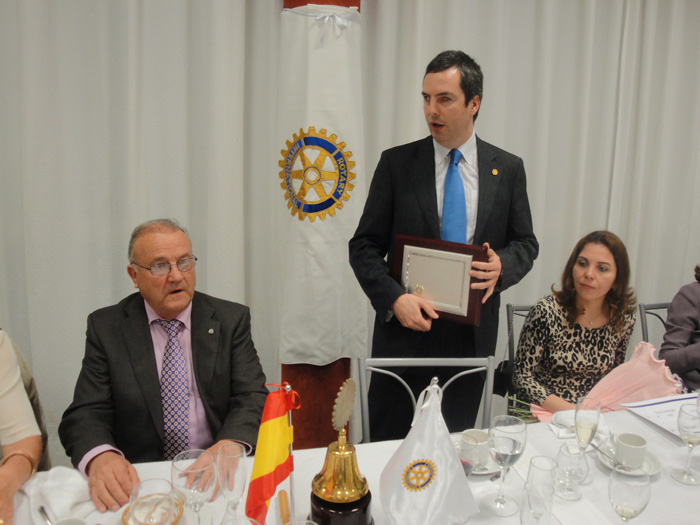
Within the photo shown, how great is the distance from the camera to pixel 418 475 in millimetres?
1133

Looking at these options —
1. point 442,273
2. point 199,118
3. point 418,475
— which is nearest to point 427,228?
point 442,273

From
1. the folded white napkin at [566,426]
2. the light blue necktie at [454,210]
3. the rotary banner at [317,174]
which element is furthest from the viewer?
the rotary banner at [317,174]

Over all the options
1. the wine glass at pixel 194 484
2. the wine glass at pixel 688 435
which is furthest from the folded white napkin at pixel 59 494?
the wine glass at pixel 688 435

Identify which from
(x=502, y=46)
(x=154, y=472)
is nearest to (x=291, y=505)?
(x=154, y=472)

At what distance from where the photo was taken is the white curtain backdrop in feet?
8.56

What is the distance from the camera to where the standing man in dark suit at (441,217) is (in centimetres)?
199

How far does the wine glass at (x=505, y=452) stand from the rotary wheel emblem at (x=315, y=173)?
1.51 metres

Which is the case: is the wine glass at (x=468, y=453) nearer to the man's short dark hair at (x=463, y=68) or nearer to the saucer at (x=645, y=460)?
the saucer at (x=645, y=460)

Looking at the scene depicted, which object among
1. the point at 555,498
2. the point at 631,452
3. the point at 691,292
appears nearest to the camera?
the point at 555,498

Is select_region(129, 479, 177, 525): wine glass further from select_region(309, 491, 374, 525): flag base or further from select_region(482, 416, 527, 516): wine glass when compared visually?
select_region(482, 416, 527, 516): wine glass

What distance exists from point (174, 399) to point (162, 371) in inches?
3.8

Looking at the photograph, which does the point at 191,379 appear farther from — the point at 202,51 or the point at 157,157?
the point at 202,51

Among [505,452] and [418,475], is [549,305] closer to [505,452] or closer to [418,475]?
[505,452]

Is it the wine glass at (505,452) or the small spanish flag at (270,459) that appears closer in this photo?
the small spanish flag at (270,459)
